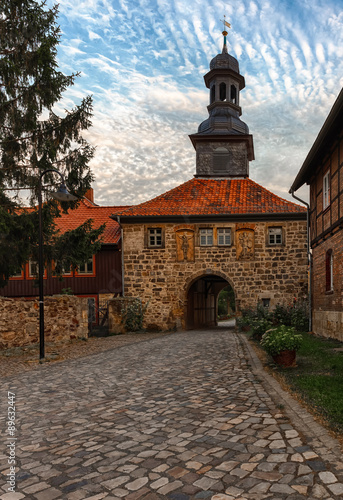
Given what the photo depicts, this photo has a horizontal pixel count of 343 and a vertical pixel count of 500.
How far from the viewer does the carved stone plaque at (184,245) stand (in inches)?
870

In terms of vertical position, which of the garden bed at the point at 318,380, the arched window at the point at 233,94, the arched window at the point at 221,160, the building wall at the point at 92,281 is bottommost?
the garden bed at the point at 318,380

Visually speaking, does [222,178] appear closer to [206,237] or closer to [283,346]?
[206,237]

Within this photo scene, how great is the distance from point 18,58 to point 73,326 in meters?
8.93

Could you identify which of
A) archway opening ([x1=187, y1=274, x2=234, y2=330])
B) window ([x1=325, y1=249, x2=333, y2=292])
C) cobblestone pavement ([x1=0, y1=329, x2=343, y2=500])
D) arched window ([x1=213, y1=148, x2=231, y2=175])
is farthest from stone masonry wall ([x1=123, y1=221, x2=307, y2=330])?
cobblestone pavement ([x1=0, y1=329, x2=343, y2=500])

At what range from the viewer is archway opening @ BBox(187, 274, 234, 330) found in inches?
965

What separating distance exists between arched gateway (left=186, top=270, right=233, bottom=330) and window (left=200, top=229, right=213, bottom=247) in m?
1.42

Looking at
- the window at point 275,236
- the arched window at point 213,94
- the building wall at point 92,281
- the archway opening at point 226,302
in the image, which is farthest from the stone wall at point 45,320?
the archway opening at point 226,302

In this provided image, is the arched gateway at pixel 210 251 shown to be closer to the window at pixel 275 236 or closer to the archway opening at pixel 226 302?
the window at pixel 275 236

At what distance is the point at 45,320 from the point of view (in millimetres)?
14453

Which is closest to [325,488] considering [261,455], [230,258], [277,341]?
[261,455]

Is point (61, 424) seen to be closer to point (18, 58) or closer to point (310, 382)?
point (310, 382)

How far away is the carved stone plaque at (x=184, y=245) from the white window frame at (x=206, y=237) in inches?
18.3

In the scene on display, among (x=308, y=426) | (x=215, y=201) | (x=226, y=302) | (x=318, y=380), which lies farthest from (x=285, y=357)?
(x=226, y=302)

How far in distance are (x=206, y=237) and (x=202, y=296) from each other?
7353 mm
